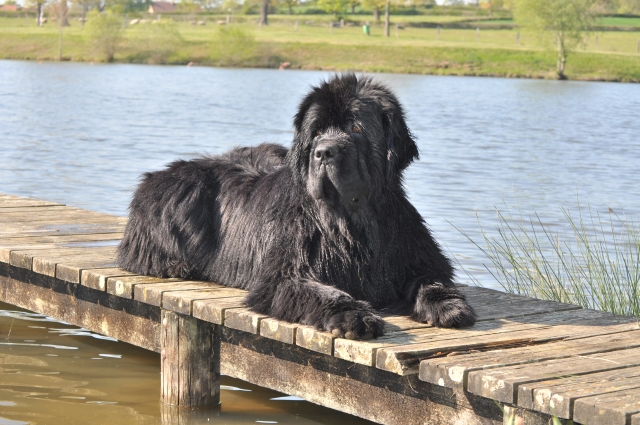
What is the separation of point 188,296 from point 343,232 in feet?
3.04

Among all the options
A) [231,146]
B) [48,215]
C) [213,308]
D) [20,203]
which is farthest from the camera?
[231,146]

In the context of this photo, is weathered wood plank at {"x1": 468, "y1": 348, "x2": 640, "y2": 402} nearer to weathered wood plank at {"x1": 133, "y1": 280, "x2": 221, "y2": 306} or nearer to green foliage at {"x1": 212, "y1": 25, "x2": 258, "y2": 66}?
weathered wood plank at {"x1": 133, "y1": 280, "x2": 221, "y2": 306}

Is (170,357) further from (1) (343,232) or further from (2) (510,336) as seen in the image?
(2) (510,336)

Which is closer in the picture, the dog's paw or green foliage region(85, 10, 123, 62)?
the dog's paw

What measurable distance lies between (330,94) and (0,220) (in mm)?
4070

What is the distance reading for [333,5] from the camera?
94312mm

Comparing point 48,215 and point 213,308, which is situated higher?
point 213,308

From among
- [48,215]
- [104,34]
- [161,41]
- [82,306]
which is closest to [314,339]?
[82,306]

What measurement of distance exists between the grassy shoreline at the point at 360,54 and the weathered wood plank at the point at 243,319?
173 ft

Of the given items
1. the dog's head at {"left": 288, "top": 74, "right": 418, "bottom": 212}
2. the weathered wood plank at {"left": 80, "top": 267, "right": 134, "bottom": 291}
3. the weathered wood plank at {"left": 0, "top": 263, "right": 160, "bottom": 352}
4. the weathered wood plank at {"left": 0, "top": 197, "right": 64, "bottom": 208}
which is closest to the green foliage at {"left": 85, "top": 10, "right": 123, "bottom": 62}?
the weathered wood plank at {"left": 0, "top": 197, "right": 64, "bottom": 208}

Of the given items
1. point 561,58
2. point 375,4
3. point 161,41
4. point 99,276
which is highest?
point 375,4

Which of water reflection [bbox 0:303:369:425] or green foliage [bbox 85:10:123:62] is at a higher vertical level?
green foliage [bbox 85:10:123:62]

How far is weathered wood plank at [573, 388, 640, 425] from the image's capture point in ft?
9.98

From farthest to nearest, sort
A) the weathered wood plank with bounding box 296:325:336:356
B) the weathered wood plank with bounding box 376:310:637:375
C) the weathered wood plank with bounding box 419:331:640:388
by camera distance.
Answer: the weathered wood plank with bounding box 296:325:336:356
the weathered wood plank with bounding box 376:310:637:375
the weathered wood plank with bounding box 419:331:640:388
